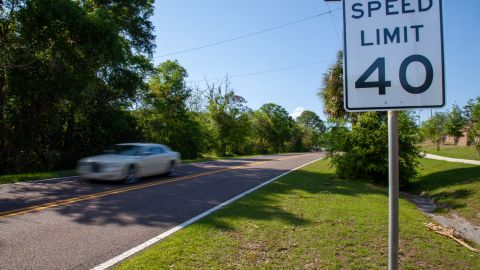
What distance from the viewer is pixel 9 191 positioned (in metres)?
11.6

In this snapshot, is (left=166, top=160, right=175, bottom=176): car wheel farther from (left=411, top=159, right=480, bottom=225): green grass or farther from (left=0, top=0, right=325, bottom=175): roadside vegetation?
(left=411, top=159, right=480, bottom=225): green grass

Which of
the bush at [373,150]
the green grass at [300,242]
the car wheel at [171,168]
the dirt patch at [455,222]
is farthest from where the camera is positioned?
the car wheel at [171,168]

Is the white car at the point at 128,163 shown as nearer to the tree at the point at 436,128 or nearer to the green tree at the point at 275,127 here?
the tree at the point at 436,128

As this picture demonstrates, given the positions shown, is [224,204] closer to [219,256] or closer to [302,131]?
[219,256]

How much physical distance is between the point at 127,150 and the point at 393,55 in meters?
13.9

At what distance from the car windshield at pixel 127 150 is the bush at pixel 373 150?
9612mm

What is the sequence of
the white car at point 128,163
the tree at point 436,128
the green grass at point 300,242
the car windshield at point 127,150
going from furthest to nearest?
the tree at point 436,128 → the car windshield at point 127,150 → the white car at point 128,163 → the green grass at point 300,242

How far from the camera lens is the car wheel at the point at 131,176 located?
46.0 ft

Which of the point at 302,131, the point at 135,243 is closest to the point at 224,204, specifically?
the point at 135,243

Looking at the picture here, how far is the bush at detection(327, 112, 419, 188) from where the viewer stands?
55.8 feet

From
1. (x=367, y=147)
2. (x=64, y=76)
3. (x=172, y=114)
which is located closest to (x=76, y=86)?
(x=64, y=76)

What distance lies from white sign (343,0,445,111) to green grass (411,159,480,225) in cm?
851

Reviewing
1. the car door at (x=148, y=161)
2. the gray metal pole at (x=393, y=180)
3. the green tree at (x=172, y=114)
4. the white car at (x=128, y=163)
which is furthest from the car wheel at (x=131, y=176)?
the green tree at (x=172, y=114)

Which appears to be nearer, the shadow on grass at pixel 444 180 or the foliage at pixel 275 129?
the shadow on grass at pixel 444 180
